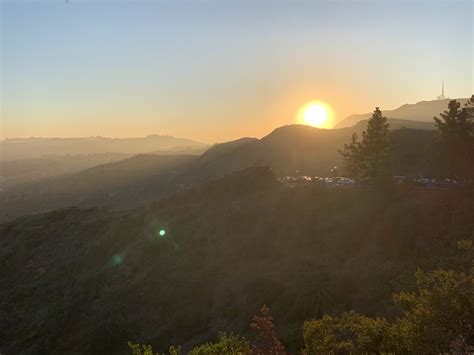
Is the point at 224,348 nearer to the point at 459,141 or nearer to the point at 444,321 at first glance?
the point at 444,321

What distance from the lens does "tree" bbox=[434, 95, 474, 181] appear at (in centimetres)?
3756

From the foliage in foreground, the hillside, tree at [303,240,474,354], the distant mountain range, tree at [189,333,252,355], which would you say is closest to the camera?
the foliage in foreground

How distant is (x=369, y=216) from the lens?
36.9m

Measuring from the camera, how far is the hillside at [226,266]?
2877cm

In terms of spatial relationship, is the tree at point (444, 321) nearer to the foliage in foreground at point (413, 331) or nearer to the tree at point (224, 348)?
the foliage in foreground at point (413, 331)

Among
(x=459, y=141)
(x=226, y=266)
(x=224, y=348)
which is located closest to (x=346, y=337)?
(x=224, y=348)

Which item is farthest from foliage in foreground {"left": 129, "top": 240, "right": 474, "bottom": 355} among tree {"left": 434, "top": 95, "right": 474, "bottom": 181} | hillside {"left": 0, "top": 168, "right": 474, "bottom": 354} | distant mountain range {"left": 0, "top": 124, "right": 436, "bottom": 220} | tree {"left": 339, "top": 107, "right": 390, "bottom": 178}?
distant mountain range {"left": 0, "top": 124, "right": 436, "bottom": 220}

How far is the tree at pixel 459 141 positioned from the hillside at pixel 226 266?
3.88m

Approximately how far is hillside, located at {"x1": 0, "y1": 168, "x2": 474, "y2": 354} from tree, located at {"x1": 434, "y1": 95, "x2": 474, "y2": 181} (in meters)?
3.88

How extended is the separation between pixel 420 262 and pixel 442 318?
59.5 feet

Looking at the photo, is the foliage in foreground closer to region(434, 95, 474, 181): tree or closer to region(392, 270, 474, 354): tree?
region(392, 270, 474, 354): tree

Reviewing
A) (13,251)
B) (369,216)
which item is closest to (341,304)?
(369,216)

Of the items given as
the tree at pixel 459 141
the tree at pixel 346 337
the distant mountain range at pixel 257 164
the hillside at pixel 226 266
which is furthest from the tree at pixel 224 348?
the distant mountain range at pixel 257 164

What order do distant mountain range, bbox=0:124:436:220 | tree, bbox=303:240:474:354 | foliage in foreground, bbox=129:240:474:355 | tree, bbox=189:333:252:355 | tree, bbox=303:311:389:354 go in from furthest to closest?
distant mountain range, bbox=0:124:436:220
tree, bbox=189:333:252:355
tree, bbox=303:311:389:354
tree, bbox=303:240:474:354
foliage in foreground, bbox=129:240:474:355
